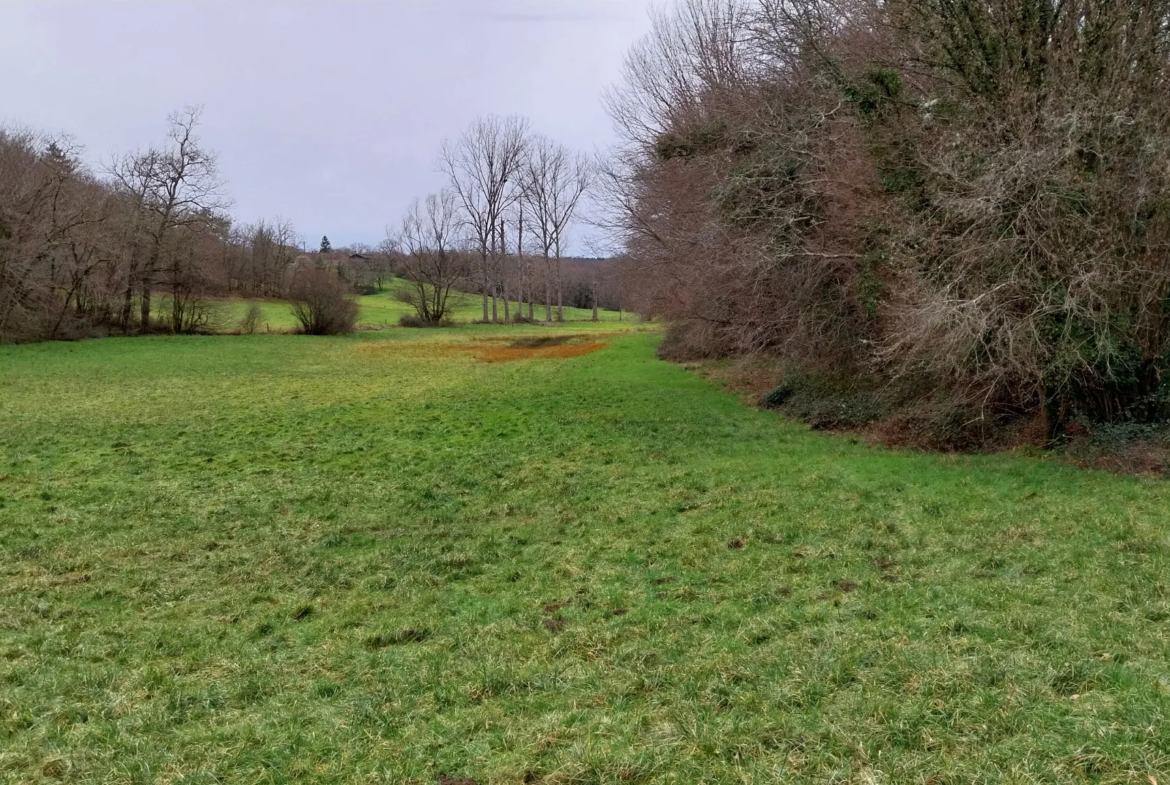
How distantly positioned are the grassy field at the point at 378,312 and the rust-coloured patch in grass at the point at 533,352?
51.8ft

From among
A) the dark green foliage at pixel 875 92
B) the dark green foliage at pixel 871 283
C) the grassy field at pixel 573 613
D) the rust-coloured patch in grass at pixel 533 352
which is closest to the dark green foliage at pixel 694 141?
the dark green foliage at pixel 875 92

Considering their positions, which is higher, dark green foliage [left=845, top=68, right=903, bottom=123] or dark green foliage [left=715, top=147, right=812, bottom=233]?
dark green foliage [left=845, top=68, right=903, bottom=123]

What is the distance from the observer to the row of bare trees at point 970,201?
8562 millimetres

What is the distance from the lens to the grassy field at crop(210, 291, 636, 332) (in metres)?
41.3

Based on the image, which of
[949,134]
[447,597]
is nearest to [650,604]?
[447,597]

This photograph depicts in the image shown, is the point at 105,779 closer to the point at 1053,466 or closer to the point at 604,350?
the point at 1053,466

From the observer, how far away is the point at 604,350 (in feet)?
102

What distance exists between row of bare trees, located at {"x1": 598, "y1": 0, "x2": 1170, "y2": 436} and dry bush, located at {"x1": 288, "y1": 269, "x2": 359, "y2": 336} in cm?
3009

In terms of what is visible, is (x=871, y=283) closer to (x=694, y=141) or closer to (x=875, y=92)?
(x=875, y=92)

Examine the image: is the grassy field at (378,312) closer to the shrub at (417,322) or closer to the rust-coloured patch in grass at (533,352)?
the shrub at (417,322)

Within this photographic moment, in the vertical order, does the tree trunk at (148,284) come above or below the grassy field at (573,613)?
above

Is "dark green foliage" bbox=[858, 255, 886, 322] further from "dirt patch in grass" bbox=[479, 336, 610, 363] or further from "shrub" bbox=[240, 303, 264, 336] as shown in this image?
"shrub" bbox=[240, 303, 264, 336]

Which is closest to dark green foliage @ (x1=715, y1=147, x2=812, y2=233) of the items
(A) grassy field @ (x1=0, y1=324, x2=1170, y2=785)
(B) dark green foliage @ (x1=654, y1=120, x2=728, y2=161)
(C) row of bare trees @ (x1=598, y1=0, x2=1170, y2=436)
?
(C) row of bare trees @ (x1=598, y1=0, x2=1170, y2=436)

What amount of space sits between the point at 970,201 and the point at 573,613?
22.8 feet
